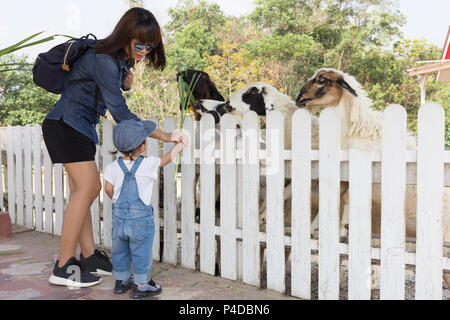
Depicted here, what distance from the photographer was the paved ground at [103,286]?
2799mm

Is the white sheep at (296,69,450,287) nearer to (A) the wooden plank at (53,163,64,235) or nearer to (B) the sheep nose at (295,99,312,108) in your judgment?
(B) the sheep nose at (295,99,312,108)

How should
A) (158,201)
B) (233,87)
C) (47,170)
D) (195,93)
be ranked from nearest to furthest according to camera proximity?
(158,201) < (195,93) < (47,170) < (233,87)

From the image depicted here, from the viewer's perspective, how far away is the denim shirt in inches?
105

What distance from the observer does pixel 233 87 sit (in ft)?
58.9

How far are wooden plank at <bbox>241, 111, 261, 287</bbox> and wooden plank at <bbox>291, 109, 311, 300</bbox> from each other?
298mm

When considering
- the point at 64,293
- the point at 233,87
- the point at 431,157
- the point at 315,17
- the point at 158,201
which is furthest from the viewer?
the point at 315,17

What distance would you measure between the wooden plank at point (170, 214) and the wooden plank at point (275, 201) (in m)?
0.89

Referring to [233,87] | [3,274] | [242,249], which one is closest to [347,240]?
[242,249]

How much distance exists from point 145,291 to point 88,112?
48.9 inches

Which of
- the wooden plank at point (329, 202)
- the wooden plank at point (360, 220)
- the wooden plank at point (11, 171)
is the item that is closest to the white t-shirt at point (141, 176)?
the wooden plank at point (329, 202)

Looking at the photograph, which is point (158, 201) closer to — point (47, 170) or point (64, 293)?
point (64, 293)

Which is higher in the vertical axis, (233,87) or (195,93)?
(233,87)

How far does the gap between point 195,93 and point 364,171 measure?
194 cm

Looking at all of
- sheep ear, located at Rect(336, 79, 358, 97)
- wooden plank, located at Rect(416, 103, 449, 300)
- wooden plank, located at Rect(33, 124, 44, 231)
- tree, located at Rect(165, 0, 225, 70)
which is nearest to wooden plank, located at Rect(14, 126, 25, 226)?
wooden plank, located at Rect(33, 124, 44, 231)
